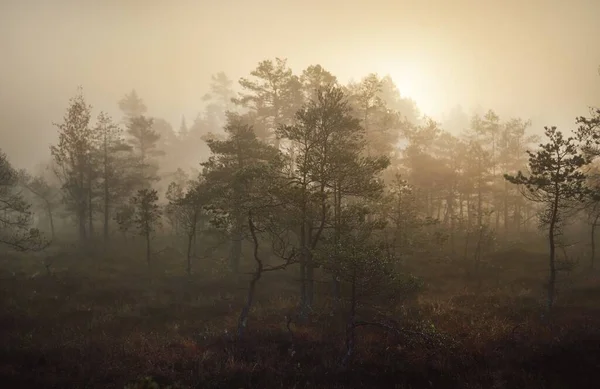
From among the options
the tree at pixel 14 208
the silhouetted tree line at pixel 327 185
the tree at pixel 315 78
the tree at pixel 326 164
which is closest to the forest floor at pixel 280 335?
the silhouetted tree line at pixel 327 185

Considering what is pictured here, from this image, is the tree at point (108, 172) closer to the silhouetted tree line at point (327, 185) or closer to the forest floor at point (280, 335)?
the silhouetted tree line at point (327, 185)

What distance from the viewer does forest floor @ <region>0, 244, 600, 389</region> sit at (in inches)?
425

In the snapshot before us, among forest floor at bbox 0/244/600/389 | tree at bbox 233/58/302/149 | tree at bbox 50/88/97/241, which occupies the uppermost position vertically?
tree at bbox 233/58/302/149

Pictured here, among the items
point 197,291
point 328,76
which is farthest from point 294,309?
point 328,76

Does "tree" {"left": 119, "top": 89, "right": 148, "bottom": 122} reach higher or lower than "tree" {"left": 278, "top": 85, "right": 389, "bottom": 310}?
higher

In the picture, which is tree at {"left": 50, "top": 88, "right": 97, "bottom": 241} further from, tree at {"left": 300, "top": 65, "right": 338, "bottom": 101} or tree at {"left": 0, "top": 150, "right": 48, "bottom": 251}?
tree at {"left": 300, "top": 65, "right": 338, "bottom": 101}

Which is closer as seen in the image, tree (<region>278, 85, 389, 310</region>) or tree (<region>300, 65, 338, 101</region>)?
tree (<region>278, 85, 389, 310</region>)

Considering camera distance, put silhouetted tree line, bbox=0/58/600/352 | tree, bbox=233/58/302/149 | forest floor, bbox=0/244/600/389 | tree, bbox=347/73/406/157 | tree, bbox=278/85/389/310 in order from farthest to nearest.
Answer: tree, bbox=233/58/302/149
tree, bbox=347/73/406/157
tree, bbox=278/85/389/310
silhouetted tree line, bbox=0/58/600/352
forest floor, bbox=0/244/600/389

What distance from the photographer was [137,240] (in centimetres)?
3544

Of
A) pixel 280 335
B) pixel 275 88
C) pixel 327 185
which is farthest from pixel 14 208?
pixel 275 88

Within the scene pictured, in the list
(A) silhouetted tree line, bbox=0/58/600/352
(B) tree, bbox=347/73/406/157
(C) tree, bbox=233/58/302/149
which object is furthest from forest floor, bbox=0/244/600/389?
(C) tree, bbox=233/58/302/149

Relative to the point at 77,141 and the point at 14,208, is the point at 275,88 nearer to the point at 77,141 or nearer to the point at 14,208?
the point at 77,141

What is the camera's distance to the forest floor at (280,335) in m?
10.8

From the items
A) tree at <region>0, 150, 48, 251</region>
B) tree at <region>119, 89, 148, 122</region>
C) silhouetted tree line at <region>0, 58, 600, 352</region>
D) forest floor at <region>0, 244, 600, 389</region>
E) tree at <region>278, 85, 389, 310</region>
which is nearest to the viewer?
forest floor at <region>0, 244, 600, 389</region>
